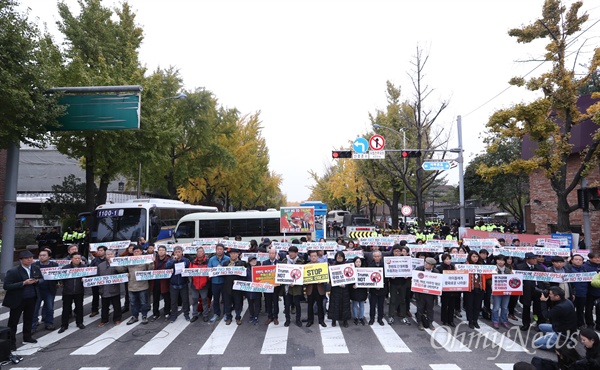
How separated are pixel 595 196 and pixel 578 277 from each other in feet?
13.6

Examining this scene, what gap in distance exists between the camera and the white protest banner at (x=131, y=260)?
28.1 feet

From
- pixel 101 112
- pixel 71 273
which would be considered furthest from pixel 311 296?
pixel 101 112

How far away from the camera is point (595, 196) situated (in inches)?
420

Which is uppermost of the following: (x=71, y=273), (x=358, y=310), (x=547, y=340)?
(x=71, y=273)

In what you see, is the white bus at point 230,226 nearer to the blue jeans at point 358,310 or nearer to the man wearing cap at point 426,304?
the blue jeans at point 358,310

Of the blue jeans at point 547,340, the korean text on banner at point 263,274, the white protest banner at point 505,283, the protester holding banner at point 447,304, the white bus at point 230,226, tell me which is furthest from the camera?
the white bus at point 230,226

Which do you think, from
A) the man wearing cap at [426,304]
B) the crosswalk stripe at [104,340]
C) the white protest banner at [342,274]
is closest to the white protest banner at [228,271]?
the white protest banner at [342,274]

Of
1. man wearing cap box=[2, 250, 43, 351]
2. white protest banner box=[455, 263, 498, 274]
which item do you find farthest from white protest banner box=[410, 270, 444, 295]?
man wearing cap box=[2, 250, 43, 351]

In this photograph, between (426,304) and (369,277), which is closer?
(426,304)

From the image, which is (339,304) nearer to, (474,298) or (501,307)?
(474,298)

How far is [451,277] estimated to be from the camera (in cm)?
810

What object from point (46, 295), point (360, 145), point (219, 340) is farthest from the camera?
point (360, 145)

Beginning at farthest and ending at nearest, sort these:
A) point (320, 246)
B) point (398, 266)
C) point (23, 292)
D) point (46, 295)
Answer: point (320, 246)
point (398, 266)
point (46, 295)
point (23, 292)

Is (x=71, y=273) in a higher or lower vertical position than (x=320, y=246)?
lower
